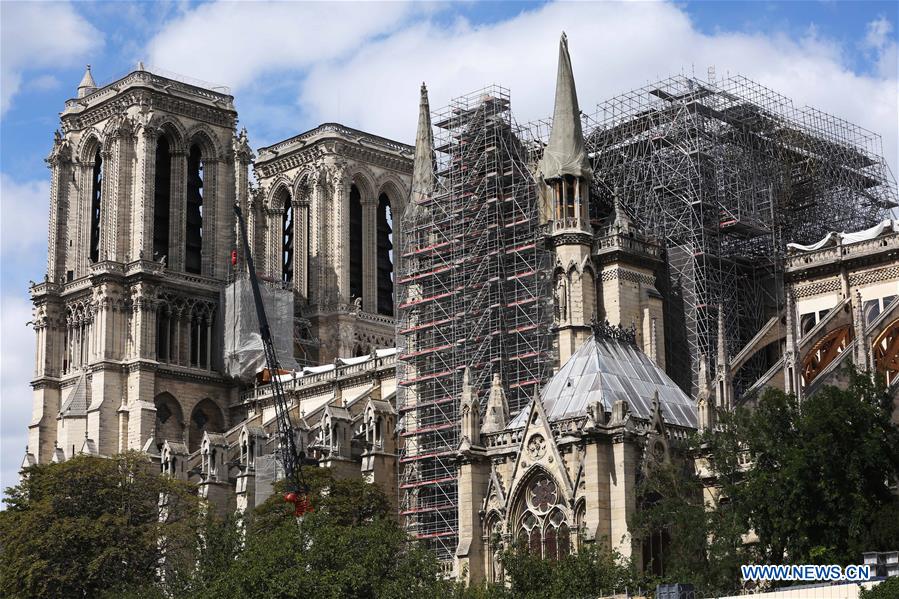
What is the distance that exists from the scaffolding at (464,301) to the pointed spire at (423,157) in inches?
39.2

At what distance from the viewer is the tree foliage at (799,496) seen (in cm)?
4697

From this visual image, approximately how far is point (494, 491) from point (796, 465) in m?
11.3

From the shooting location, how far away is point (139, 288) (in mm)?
97562

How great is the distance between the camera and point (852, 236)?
71.9 m

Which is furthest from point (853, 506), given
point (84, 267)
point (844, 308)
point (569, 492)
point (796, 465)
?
point (84, 267)

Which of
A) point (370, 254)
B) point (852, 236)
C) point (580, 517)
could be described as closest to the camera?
point (580, 517)

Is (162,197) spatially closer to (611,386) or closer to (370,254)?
(370,254)

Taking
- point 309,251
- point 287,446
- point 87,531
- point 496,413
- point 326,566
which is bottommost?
point 326,566

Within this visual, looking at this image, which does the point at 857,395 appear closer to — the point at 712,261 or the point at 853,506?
the point at 853,506

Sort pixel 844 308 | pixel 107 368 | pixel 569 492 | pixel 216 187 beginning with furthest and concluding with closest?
pixel 216 187
pixel 107 368
pixel 844 308
pixel 569 492

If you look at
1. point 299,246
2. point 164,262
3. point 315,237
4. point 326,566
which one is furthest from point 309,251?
point 326,566

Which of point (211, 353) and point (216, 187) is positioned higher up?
point (216, 187)

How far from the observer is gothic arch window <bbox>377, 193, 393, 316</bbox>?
111250mm

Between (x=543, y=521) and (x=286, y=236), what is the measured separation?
207 feet
